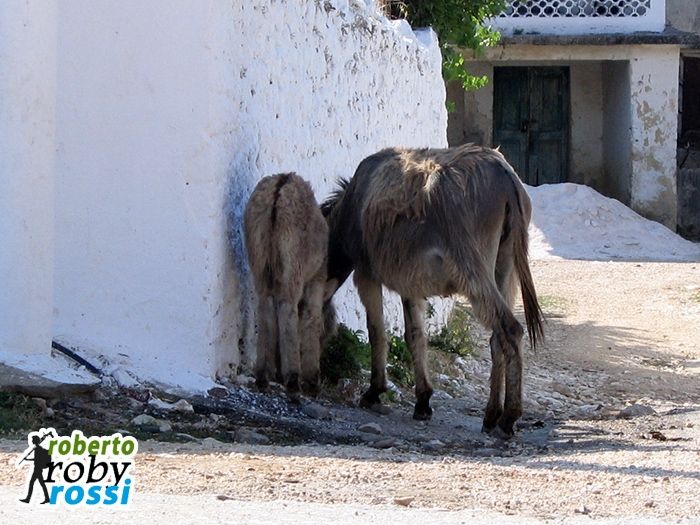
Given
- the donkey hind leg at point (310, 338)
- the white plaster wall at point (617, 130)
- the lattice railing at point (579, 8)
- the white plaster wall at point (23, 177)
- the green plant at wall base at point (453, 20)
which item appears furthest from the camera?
the white plaster wall at point (617, 130)

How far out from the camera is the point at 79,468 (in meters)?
5.05

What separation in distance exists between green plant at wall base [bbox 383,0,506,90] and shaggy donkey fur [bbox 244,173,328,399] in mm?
6655

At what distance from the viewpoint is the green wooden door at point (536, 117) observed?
2122cm

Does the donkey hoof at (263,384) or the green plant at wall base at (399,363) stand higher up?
the donkey hoof at (263,384)

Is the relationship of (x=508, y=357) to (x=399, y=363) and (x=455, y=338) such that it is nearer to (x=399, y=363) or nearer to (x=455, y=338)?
(x=399, y=363)

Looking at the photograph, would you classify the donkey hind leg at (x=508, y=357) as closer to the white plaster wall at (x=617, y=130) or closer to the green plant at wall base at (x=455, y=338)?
the green plant at wall base at (x=455, y=338)

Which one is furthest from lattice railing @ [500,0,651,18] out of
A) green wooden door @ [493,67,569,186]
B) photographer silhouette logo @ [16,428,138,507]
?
photographer silhouette logo @ [16,428,138,507]

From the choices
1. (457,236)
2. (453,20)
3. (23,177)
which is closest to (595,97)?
(453,20)

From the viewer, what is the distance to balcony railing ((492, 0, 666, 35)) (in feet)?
63.4

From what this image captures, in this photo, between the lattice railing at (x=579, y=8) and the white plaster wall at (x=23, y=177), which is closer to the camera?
the white plaster wall at (x=23, y=177)

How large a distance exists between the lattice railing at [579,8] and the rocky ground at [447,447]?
9492 millimetres

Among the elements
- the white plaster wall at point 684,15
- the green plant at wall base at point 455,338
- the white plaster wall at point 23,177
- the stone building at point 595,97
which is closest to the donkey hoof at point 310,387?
the white plaster wall at point 23,177

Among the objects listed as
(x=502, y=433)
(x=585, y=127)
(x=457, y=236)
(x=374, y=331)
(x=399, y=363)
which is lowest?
(x=399, y=363)

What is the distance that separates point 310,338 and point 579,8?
44.2 feet
